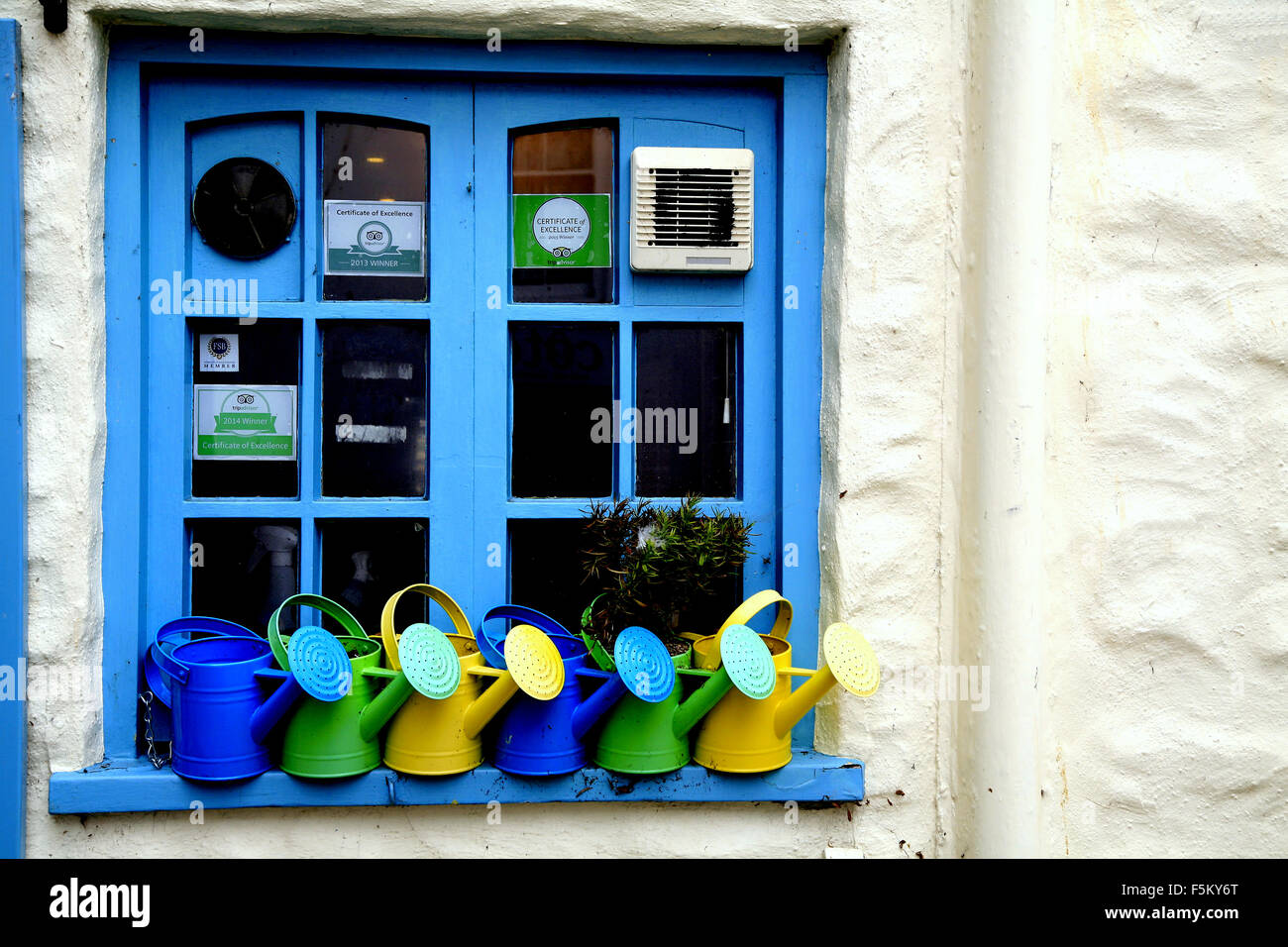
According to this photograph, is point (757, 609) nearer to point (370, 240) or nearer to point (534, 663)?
point (534, 663)

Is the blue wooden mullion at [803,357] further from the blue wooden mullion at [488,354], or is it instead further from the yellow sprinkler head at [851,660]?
the blue wooden mullion at [488,354]

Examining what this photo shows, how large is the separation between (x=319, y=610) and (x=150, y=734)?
19.6 inches

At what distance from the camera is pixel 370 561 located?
7.53ft

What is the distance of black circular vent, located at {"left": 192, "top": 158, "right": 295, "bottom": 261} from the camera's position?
2258 millimetres

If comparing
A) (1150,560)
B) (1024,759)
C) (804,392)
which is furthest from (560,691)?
(1150,560)

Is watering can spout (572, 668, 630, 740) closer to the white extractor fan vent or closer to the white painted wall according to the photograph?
the white painted wall

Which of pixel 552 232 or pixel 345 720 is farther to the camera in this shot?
pixel 552 232

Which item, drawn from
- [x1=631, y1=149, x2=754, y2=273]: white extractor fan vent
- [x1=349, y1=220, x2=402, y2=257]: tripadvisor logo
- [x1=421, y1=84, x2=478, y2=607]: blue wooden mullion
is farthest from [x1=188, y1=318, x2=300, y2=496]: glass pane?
[x1=631, y1=149, x2=754, y2=273]: white extractor fan vent

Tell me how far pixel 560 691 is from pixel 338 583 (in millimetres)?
676

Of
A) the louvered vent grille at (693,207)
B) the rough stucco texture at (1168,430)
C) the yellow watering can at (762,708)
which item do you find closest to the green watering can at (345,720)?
the yellow watering can at (762,708)

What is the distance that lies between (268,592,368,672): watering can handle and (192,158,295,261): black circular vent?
0.89 meters

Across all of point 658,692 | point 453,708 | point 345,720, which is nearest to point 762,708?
point 658,692
